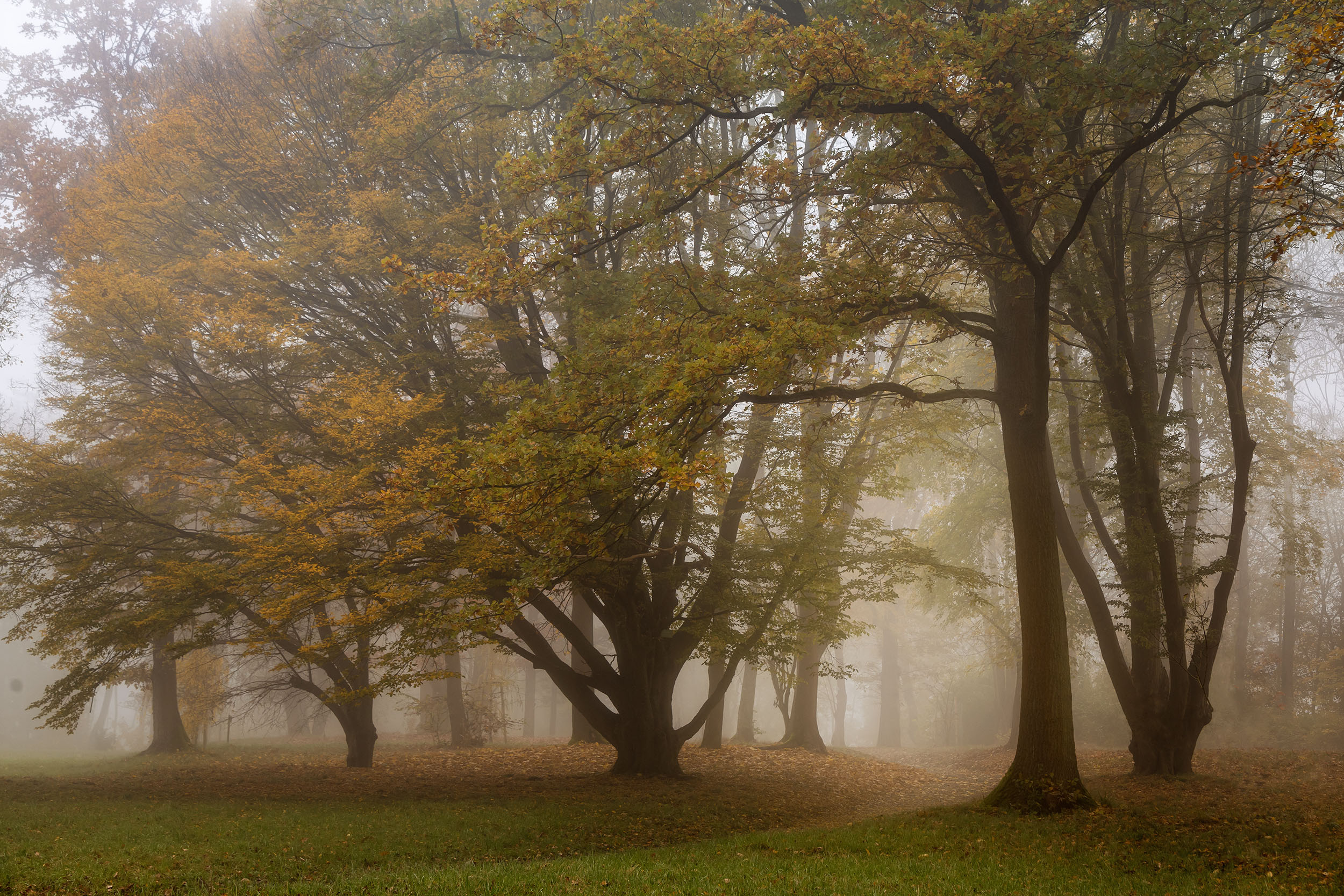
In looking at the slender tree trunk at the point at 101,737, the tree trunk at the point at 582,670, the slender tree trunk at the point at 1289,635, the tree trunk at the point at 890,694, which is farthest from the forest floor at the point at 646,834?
the slender tree trunk at the point at 101,737

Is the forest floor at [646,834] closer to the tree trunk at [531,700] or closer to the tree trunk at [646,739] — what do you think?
the tree trunk at [646,739]

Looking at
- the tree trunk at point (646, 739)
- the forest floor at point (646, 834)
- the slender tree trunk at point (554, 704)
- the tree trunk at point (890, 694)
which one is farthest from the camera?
the tree trunk at point (890, 694)

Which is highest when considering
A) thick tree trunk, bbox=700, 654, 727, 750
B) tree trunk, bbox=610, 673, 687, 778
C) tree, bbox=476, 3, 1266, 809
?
tree, bbox=476, 3, 1266, 809

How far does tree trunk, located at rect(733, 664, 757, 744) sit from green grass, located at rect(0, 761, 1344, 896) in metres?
13.8

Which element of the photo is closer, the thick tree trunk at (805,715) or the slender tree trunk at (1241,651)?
the thick tree trunk at (805,715)

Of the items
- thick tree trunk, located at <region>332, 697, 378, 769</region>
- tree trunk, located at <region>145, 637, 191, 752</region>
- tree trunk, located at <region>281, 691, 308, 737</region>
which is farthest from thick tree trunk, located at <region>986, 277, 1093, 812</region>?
tree trunk, located at <region>281, 691, 308, 737</region>

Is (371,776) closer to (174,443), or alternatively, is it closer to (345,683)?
Result: (345,683)

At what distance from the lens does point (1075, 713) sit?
25.0m

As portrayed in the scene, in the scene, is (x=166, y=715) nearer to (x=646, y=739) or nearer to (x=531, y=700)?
(x=531, y=700)

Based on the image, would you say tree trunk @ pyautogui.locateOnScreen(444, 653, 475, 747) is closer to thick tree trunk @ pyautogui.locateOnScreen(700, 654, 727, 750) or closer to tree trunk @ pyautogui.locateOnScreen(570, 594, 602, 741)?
tree trunk @ pyautogui.locateOnScreen(570, 594, 602, 741)

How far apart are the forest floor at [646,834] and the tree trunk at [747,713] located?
9.05 m

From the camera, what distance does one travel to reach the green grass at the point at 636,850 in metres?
6.12

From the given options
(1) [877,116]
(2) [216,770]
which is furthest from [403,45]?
Result: (2) [216,770]

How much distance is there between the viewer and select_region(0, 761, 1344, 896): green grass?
6121 millimetres
